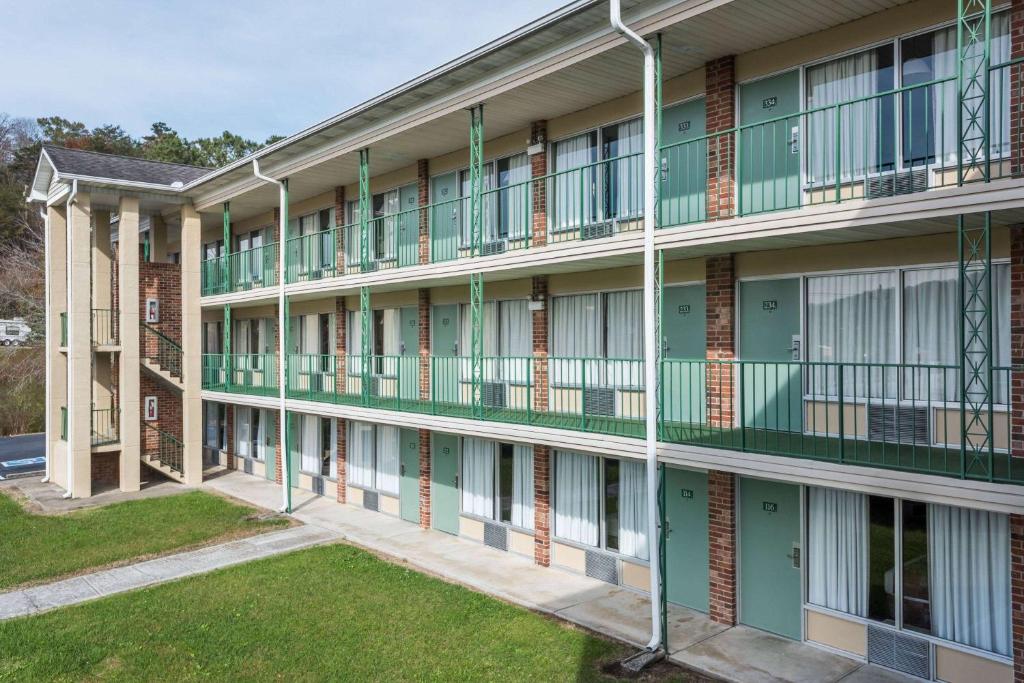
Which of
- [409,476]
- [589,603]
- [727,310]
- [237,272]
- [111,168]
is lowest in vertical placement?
[589,603]

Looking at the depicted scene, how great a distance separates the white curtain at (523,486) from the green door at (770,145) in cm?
603

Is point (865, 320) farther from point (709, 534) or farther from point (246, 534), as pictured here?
point (246, 534)

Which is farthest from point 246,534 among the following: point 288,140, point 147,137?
point 147,137

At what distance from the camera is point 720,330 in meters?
10.5

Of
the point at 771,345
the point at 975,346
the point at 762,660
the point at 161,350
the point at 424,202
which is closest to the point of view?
the point at 975,346

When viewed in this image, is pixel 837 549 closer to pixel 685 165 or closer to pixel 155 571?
pixel 685 165

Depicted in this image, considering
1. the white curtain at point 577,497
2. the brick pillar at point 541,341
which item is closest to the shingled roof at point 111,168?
the brick pillar at point 541,341

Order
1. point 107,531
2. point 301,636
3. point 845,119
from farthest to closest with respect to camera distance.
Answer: point 107,531
point 301,636
point 845,119

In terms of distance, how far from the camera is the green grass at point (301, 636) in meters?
8.91

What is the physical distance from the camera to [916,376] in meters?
8.68

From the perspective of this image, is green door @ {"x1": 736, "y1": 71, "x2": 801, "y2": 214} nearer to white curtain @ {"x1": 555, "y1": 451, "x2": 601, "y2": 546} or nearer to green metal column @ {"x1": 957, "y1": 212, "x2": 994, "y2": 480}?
green metal column @ {"x1": 957, "y1": 212, "x2": 994, "y2": 480}

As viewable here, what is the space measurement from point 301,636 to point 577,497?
16.3 ft

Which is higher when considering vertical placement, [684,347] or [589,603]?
[684,347]

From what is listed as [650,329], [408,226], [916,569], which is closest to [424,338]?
[408,226]
